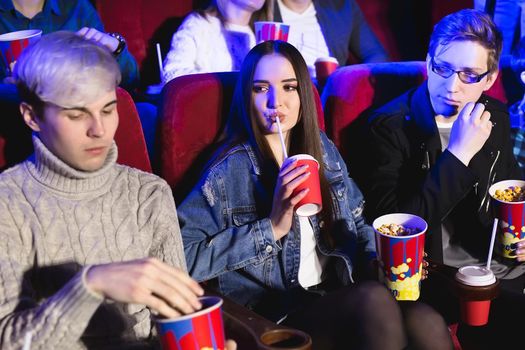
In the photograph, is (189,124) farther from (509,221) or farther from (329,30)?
(329,30)

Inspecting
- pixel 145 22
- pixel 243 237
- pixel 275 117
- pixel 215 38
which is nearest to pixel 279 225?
pixel 243 237

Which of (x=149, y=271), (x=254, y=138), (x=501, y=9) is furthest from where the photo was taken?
(x=501, y=9)

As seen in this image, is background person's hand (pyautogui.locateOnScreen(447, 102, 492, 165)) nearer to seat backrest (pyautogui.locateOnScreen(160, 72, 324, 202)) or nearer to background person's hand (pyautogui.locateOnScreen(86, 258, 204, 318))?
seat backrest (pyautogui.locateOnScreen(160, 72, 324, 202))

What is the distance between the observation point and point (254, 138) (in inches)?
61.8

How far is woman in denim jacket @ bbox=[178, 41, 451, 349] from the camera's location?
4.42 ft

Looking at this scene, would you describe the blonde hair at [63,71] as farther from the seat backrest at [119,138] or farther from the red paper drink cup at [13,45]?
the red paper drink cup at [13,45]

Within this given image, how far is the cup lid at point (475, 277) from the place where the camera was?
54.9 inches

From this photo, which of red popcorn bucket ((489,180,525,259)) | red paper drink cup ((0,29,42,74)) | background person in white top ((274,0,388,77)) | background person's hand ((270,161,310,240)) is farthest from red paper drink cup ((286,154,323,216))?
background person in white top ((274,0,388,77))

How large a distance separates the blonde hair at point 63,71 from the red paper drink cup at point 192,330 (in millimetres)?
437

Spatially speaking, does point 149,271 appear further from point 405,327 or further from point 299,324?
point 405,327

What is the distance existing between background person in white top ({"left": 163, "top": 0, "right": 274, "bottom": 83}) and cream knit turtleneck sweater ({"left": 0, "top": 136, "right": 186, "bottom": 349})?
3.85 ft

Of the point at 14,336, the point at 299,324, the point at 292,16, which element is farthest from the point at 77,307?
the point at 292,16

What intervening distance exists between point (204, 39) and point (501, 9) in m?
1.34

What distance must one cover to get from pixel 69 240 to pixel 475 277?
888 millimetres
